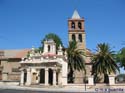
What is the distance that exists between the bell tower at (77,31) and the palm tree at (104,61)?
18.5 meters

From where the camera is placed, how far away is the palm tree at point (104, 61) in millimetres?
52062

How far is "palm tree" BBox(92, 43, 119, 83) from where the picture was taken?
171ft

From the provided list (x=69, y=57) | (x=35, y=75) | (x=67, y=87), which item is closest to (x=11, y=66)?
(x=35, y=75)

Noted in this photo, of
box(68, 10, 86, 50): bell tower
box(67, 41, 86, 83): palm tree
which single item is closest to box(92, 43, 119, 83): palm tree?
box(67, 41, 86, 83): palm tree

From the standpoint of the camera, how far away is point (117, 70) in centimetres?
5259

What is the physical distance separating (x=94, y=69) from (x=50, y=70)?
9.71 meters

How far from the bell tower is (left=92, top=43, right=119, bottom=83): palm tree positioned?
18.5 meters

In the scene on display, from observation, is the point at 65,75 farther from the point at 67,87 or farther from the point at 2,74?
the point at 2,74

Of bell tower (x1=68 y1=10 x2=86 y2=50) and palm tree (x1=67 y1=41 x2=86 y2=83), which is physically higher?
bell tower (x1=68 y1=10 x2=86 y2=50)

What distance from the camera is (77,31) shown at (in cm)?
7250

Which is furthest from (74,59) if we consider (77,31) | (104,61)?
(77,31)

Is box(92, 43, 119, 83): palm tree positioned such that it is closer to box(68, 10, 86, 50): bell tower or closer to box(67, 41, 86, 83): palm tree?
box(67, 41, 86, 83): palm tree

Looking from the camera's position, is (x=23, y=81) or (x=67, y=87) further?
(x=23, y=81)

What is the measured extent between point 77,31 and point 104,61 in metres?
22.0
